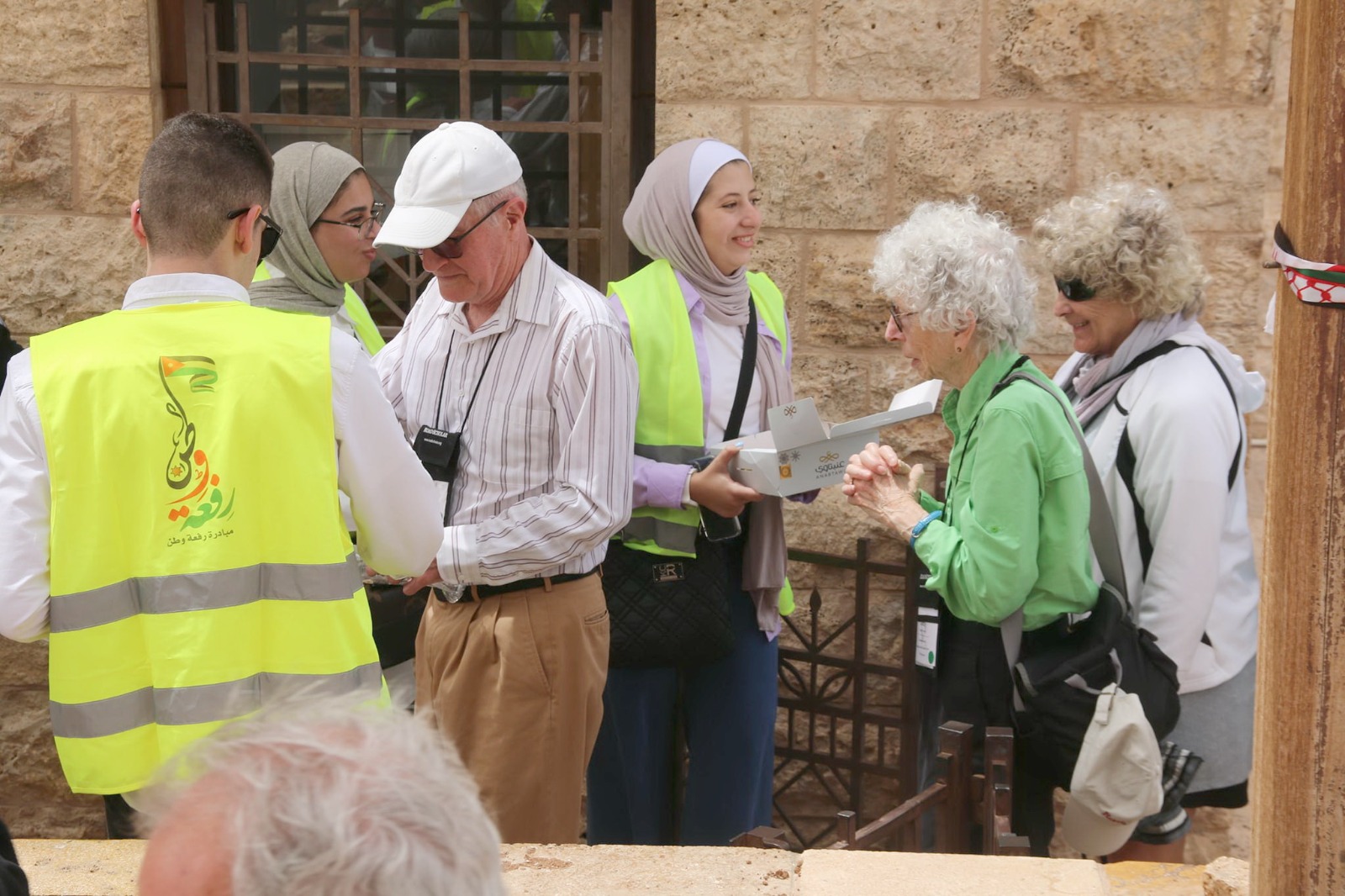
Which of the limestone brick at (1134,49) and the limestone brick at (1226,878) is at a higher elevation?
the limestone brick at (1134,49)

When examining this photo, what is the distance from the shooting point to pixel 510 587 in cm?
310

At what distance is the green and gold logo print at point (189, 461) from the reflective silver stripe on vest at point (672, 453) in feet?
4.57

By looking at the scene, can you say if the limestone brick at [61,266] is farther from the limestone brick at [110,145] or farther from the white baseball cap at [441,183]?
the white baseball cap at [441,183]

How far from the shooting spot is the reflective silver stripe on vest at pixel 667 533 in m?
3.45

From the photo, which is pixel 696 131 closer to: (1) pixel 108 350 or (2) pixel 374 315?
(2) pixel 374 315

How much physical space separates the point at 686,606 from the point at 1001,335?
1.00 metres

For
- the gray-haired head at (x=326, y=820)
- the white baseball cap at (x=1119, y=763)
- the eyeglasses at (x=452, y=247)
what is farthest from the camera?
the eyeglasses at (x=452, y=247)

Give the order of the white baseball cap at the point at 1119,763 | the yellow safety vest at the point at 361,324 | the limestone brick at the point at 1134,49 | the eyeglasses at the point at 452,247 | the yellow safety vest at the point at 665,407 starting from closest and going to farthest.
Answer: the white baseball cap at the point at 1119,763
the eyeglasses at the point at 452,247
the yellow safety vest at the point at 665,407
the yellow safety vest at the point at 361,324
the limestone brick at the point at 1134,49

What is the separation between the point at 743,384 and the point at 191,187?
160cm

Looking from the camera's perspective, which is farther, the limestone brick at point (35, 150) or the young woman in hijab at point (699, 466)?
the limestone brick at point (35, 150)

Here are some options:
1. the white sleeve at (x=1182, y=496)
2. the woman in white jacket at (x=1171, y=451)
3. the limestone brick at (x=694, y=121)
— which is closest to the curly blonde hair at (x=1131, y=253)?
the woman in white jacket at (x=1171, y=451)

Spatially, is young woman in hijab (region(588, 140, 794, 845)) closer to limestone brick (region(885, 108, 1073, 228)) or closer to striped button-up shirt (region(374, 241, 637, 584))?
striped button-up shirt (region(374, 241, 637, 584))

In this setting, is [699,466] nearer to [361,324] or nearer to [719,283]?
[719,283]

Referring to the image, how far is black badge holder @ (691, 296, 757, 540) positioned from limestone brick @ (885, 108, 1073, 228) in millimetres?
932
